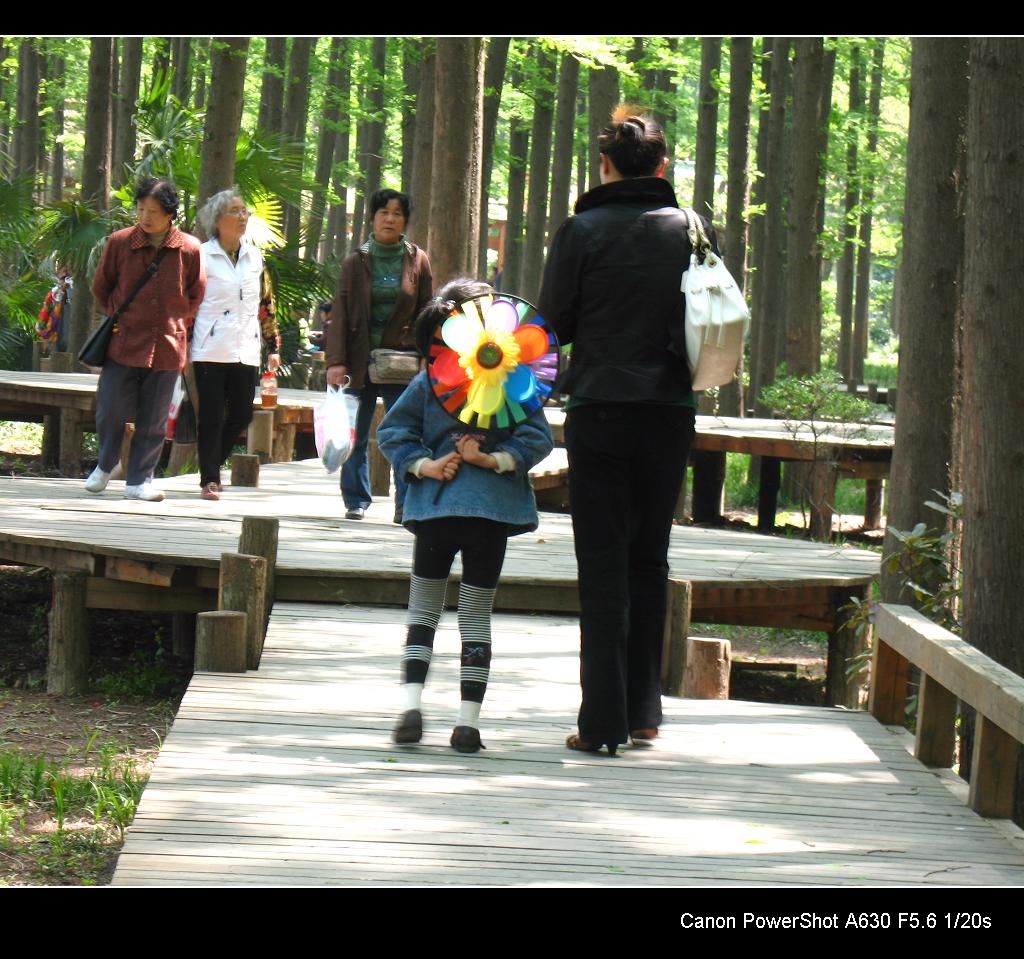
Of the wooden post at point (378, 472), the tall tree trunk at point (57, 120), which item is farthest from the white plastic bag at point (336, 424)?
the tall tree trunk at point (57, 120)

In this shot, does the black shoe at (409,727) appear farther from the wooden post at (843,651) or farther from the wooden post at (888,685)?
the wooden post at (843,651)

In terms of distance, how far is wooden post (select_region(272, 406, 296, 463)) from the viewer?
14.8m

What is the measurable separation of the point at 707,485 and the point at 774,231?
32.0ft

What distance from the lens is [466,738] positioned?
17.4 feet

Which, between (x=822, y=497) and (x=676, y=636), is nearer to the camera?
(x=676, y=636)

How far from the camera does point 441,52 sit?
11547 mm

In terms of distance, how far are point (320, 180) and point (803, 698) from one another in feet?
75.3

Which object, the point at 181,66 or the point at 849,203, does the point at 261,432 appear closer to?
the point at 181,66

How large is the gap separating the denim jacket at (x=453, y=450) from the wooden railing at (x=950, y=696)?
5.26ft

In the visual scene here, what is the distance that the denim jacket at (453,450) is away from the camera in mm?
5141

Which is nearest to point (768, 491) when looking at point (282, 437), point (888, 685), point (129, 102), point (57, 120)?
point (282, 437)
